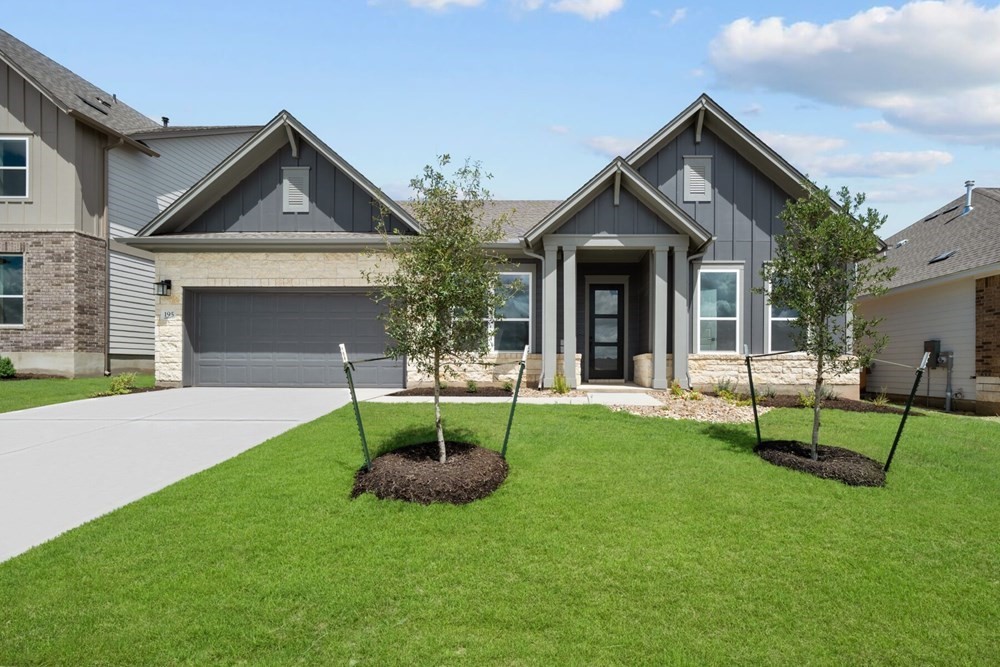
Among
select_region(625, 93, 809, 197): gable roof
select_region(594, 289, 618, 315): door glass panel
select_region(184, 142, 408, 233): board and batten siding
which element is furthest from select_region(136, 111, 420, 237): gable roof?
select_region(625, 93, 809, 197): gable roof

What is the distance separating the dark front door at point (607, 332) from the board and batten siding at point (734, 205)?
2221 mm

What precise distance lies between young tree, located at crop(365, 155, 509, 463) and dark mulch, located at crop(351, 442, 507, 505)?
1.20 ft

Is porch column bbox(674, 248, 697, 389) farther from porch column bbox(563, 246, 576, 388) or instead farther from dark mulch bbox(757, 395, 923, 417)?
porch column bbox(563, 246, 576, 388)

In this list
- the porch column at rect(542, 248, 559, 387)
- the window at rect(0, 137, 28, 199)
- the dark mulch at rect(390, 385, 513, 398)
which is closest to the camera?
the dark mulch at rect(390, 385, 513, 398)

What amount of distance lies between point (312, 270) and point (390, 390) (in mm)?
3317

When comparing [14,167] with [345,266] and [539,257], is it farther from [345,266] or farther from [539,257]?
[539,257]

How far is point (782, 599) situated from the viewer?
3.78m

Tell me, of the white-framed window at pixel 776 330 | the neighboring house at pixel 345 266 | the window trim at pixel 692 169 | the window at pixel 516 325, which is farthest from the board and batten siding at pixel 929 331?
the window at pixel 516 325

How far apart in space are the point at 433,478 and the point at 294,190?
10.5 metres

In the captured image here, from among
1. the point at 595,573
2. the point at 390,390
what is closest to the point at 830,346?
the point at 595,573

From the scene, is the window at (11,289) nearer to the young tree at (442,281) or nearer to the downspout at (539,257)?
the downspout at (539,257)

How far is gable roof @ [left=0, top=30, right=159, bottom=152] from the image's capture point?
1547cm

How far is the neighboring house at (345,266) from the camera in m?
12.9

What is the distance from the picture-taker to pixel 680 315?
39.9ft
